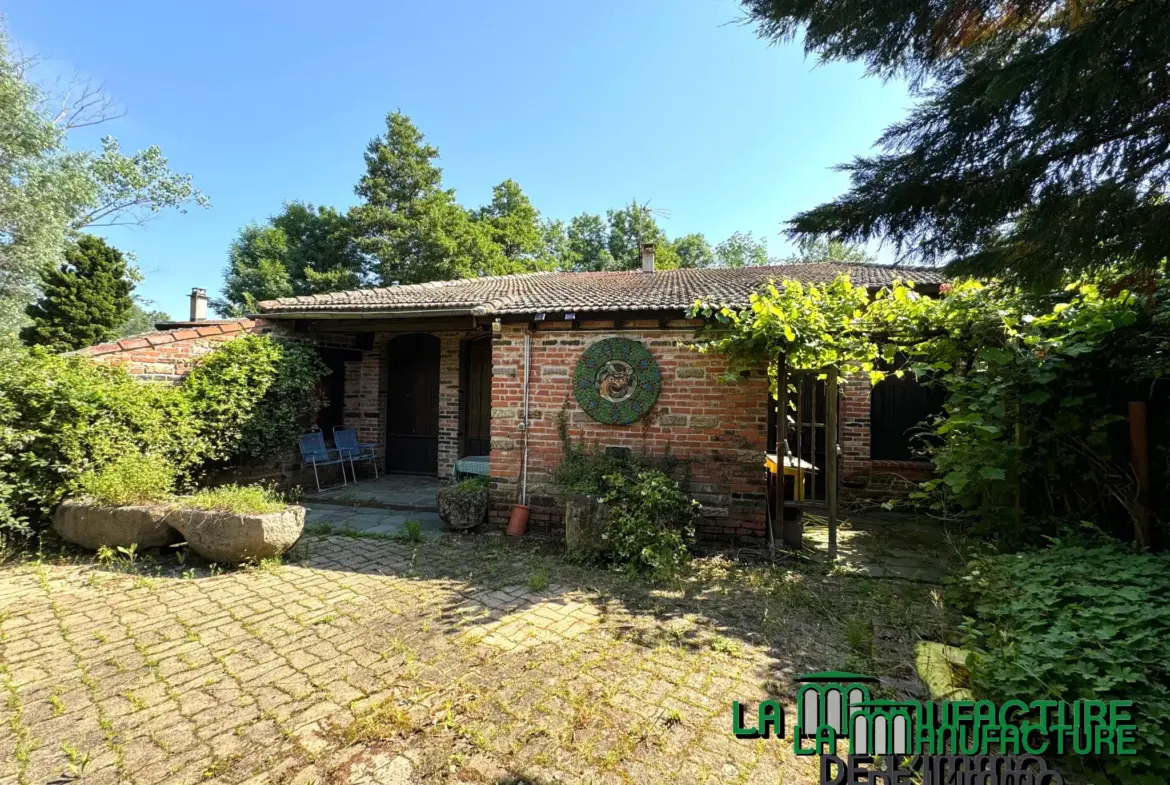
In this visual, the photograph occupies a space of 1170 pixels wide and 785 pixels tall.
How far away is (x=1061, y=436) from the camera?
3.32 metres

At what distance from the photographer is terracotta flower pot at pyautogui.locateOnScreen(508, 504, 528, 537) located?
5.25 metres

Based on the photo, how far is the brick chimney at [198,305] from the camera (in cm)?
882

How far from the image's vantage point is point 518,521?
5.27 meters

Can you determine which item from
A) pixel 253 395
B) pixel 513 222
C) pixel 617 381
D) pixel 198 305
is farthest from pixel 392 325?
pixel 513 222

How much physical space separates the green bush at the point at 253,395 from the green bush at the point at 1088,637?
7.48 meters

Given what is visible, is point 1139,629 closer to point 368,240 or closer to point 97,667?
point 97,667

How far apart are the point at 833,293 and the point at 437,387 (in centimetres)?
663

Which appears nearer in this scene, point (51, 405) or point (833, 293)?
point (51, 405)

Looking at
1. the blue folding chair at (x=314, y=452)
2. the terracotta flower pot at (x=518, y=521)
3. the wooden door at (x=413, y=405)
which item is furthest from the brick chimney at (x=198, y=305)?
the terracotta flower pot at (x=518, y=521)

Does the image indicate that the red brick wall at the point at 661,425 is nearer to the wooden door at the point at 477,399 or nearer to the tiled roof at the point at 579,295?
the tiled roof at the point at 579,295

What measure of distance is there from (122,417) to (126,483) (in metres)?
0.87

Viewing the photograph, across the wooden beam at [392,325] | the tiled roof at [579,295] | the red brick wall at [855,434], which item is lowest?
the red brick wall at [855,434]

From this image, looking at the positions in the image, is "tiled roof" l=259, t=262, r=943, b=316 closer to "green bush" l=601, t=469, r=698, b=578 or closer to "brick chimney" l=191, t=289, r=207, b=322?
"green bush" l=601, t=469, r=698, b=578

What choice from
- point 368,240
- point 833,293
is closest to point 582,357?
point 833,293
